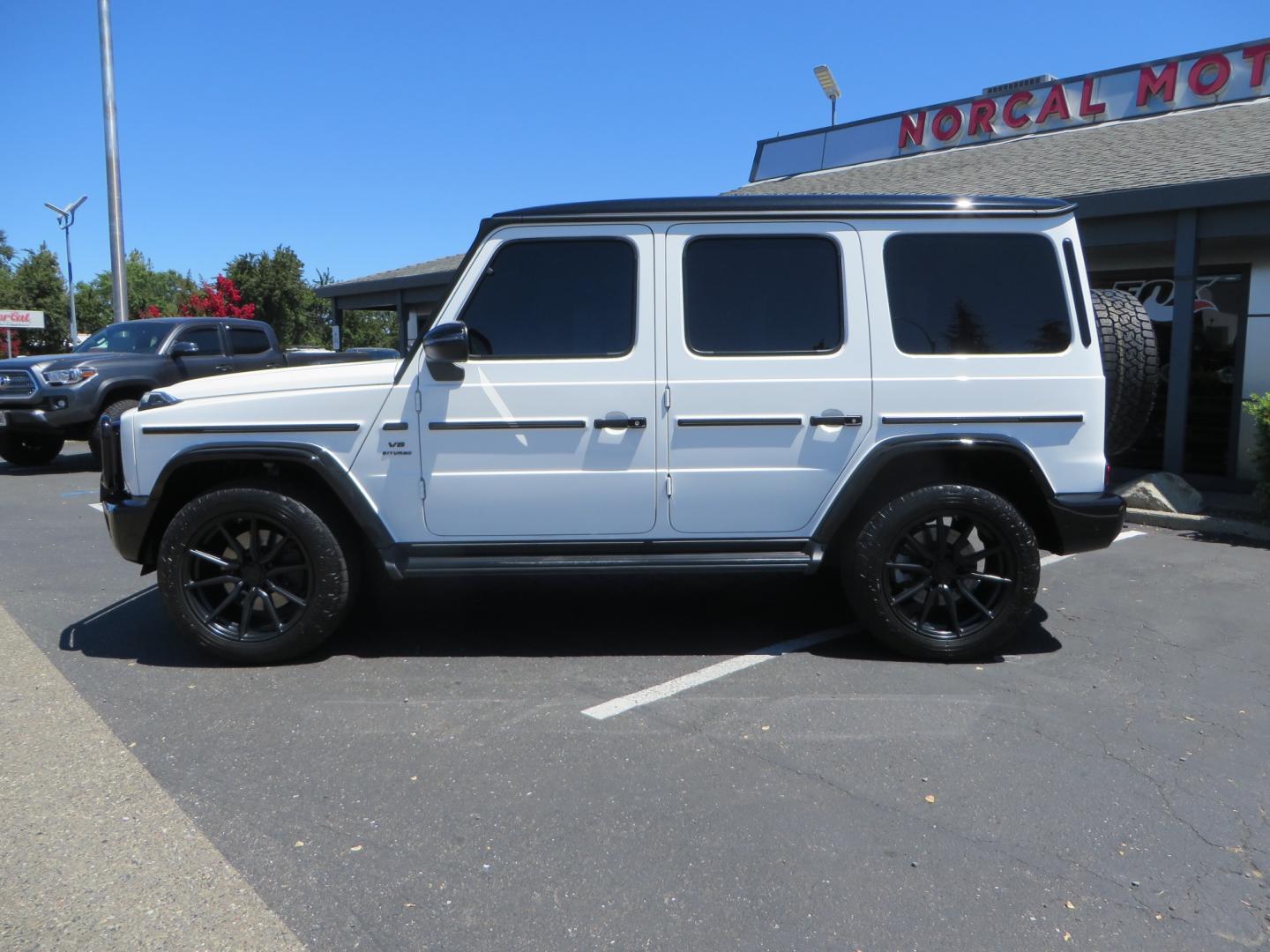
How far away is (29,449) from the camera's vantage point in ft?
41.3

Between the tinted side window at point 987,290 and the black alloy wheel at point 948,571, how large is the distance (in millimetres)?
856

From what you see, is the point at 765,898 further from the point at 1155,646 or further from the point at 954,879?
the point at 1155,646

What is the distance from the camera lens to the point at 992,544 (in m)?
4.61

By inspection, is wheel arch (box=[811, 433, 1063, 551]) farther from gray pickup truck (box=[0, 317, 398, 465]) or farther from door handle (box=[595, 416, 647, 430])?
gray pickup truck (box=[0, 317, 398, 465])

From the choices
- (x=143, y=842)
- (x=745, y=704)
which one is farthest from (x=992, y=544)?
(x=143, y=842)

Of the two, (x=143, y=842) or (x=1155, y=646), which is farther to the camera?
(x=1155, y=646)

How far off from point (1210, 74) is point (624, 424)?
45.0 ft

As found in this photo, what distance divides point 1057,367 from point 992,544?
2.88ft

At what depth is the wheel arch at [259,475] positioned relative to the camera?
14.5 feet

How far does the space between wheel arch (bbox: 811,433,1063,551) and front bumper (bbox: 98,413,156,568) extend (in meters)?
3.12

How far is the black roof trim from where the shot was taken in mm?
4492

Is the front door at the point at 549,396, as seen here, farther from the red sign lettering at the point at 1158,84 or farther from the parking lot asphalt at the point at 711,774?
the red sign lettering at the point at 1158,84

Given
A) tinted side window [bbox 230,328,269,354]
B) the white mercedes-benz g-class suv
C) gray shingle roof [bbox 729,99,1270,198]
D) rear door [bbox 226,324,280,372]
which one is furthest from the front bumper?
tinted side window [bbox 230,328,269,354]

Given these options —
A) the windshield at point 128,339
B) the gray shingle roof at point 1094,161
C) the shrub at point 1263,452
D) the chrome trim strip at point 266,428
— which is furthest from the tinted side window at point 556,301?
the windshield at point 128,339
